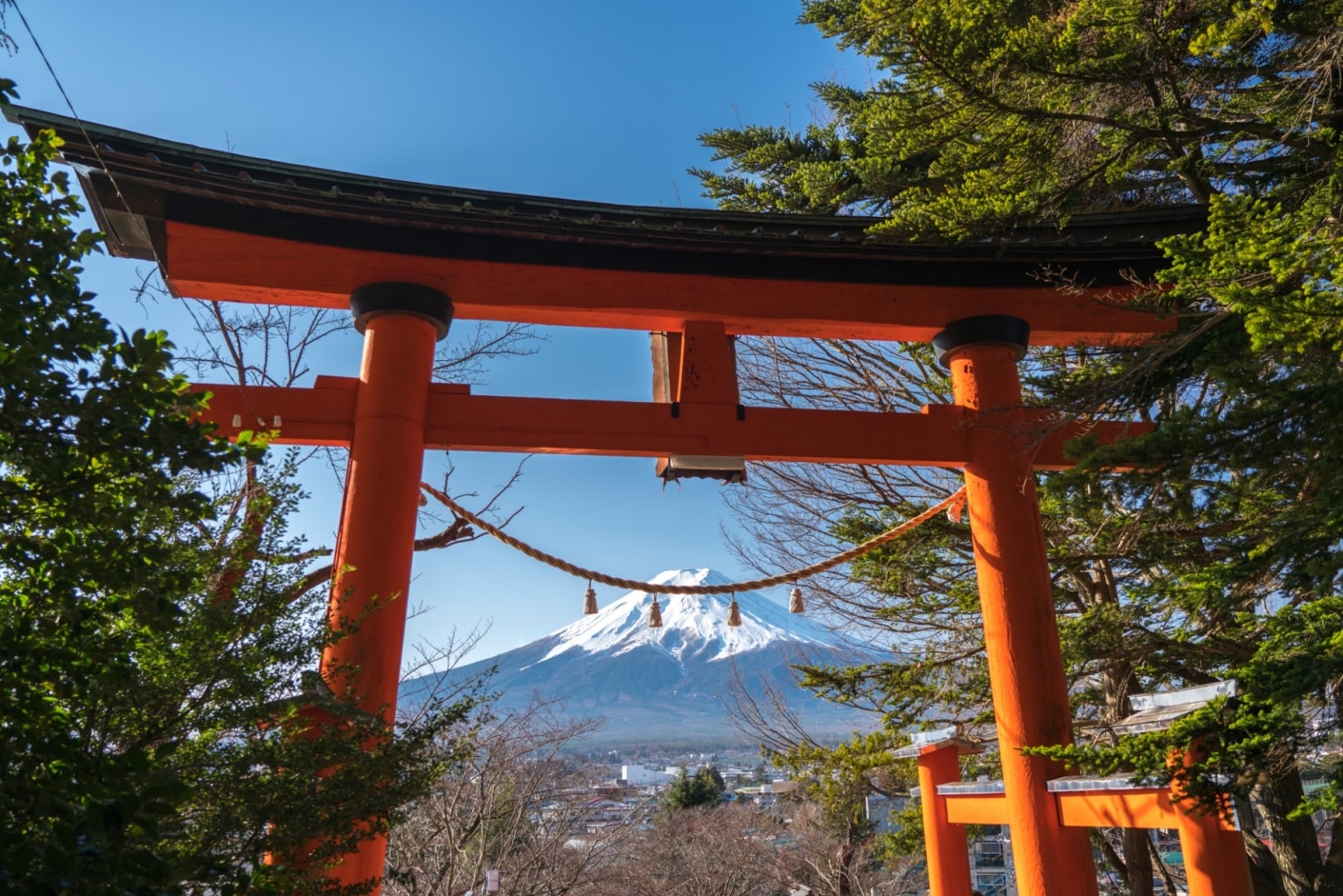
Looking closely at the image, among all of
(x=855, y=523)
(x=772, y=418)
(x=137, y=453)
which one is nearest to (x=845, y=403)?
(x=855, y=523)

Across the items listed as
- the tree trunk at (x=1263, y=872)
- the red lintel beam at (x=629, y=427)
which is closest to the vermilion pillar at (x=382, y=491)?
the red lintel beam at (x=629, y=427)

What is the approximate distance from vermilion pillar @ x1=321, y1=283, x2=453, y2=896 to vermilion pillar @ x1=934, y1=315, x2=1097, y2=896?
269 cm

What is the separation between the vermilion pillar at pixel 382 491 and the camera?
3424 millimetres

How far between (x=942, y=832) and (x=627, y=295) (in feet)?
11.0

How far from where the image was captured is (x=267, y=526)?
2.80m

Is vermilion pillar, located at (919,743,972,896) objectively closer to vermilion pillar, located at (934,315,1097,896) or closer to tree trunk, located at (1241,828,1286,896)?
vermilion pillar, located at (934,315,1097,896)

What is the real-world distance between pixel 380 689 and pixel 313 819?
121 centimetres

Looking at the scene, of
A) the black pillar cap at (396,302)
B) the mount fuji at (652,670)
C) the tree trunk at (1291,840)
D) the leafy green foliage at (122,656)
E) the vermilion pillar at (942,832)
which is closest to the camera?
the leafy green foliage at (122,656)

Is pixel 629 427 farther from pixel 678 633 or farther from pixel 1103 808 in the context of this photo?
pixel 678 633

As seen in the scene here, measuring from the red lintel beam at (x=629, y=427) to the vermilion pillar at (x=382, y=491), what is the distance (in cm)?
15

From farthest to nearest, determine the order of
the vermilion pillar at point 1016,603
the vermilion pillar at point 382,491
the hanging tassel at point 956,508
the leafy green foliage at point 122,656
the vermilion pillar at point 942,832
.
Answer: the hanging tassel at point 956,508
the vermilion pillar at point 942,832
the vermilion pillar at point 1016,603
the vermilion pillar at point 382,491
the leafy green foliage at point 122,656

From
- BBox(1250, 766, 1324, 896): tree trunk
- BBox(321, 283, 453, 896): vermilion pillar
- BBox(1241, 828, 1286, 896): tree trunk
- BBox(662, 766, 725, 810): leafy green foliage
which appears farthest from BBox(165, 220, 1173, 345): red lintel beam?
BBox(662, 766, 725, 810): leafy green foliage

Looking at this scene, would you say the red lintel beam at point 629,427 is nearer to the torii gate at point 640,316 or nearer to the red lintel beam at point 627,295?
the torii gate at point 640,316

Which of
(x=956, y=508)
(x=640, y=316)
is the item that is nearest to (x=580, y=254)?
(x=640, y=316)
